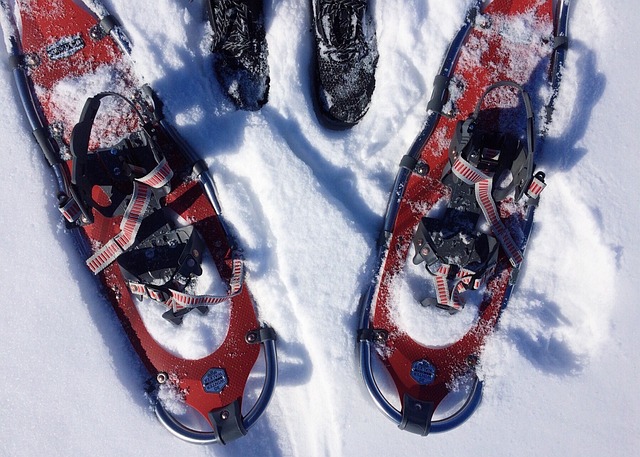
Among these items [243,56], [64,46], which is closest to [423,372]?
[243,56]

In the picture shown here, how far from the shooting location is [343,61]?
7.32ft

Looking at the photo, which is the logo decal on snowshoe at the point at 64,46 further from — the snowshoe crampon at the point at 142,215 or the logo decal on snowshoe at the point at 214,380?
the logo decal on snowshoe at the point at 214,380

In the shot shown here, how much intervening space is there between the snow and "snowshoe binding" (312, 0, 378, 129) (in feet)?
0.19

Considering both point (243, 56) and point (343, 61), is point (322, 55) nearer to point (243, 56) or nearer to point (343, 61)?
point (343, 61)

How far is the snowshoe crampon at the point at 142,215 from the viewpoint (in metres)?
2.03

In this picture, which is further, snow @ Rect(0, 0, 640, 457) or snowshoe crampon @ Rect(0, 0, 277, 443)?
snow @ Rect(0, 0, 640, 457)

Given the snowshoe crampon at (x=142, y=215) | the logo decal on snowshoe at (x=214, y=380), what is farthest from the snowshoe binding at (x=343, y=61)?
the logo decal on snowshoe at (x=214, y=380)

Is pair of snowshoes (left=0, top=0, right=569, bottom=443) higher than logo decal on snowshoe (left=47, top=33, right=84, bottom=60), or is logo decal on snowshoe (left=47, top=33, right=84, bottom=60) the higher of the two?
logo decal on snowshoe (left=47, top=33, right=84, bottom=60)

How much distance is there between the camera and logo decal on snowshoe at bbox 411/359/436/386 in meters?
2.14

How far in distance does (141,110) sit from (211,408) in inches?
52.9

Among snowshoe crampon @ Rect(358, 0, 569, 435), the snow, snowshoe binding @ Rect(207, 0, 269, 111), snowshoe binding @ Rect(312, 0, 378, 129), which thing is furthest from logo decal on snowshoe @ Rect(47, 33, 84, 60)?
snowshoe crampon @ Rect(358, 0, 569, 435)

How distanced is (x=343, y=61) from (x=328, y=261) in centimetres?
93

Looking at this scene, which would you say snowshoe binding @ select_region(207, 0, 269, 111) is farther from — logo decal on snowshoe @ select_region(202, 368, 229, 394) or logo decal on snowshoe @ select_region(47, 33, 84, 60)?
logo decal on snowshoe @ select_region(202, 368, 229, 394)

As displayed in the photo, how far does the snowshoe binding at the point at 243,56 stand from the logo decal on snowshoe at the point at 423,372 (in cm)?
A: 137
